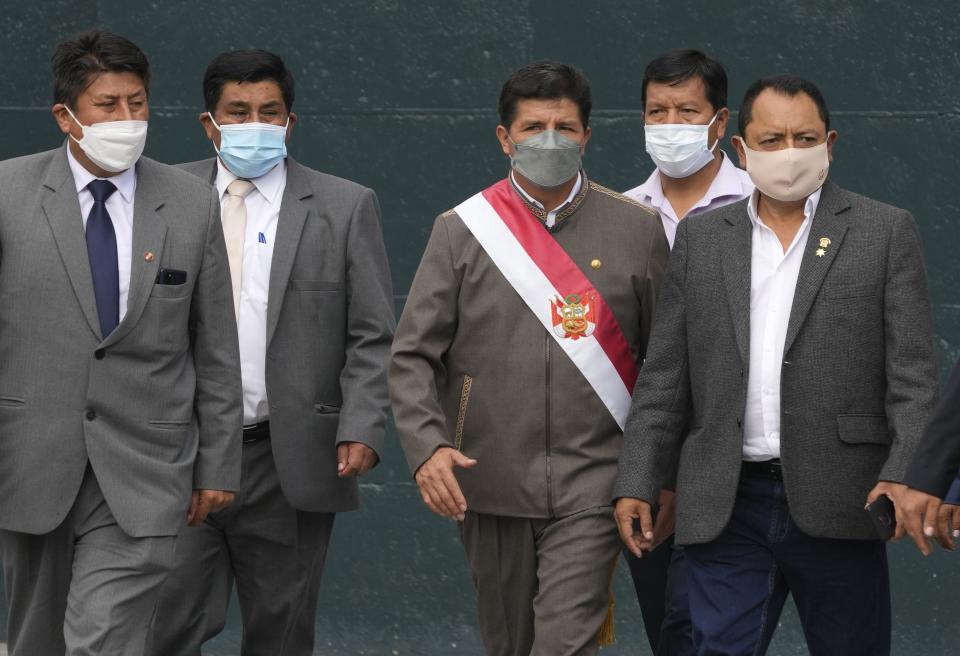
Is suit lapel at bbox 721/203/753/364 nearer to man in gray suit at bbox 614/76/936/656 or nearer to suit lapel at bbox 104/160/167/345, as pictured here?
man in gray suit at bbox 614/76/936/656

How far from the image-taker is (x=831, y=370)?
5.11 m

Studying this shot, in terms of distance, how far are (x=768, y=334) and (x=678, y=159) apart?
3.47 ft

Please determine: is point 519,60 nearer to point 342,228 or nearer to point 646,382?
point 342,228

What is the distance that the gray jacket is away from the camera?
551cm

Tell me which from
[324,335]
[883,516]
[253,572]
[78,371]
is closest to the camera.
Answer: [883,516]

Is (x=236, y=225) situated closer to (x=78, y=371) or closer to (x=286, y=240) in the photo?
(x=286, y=240)

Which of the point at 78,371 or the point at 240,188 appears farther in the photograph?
the point at 240,188

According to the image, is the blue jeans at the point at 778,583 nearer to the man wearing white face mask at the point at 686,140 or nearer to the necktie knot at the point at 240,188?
the man wearing white face mask at the point at 686,140

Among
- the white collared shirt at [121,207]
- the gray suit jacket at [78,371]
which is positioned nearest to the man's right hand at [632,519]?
the gray suit jacket at [78,371]

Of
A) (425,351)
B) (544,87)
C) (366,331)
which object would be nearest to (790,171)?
(544,87)

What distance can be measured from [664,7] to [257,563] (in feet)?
8.53

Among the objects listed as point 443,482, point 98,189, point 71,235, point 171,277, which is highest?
point 98,189

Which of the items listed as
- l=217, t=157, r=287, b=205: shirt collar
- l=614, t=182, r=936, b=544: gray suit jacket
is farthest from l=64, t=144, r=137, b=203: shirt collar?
l=614, t=182, r=936, b=544: gray suit jacket

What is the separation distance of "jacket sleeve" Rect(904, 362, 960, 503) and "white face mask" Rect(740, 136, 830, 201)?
0.76 metres
